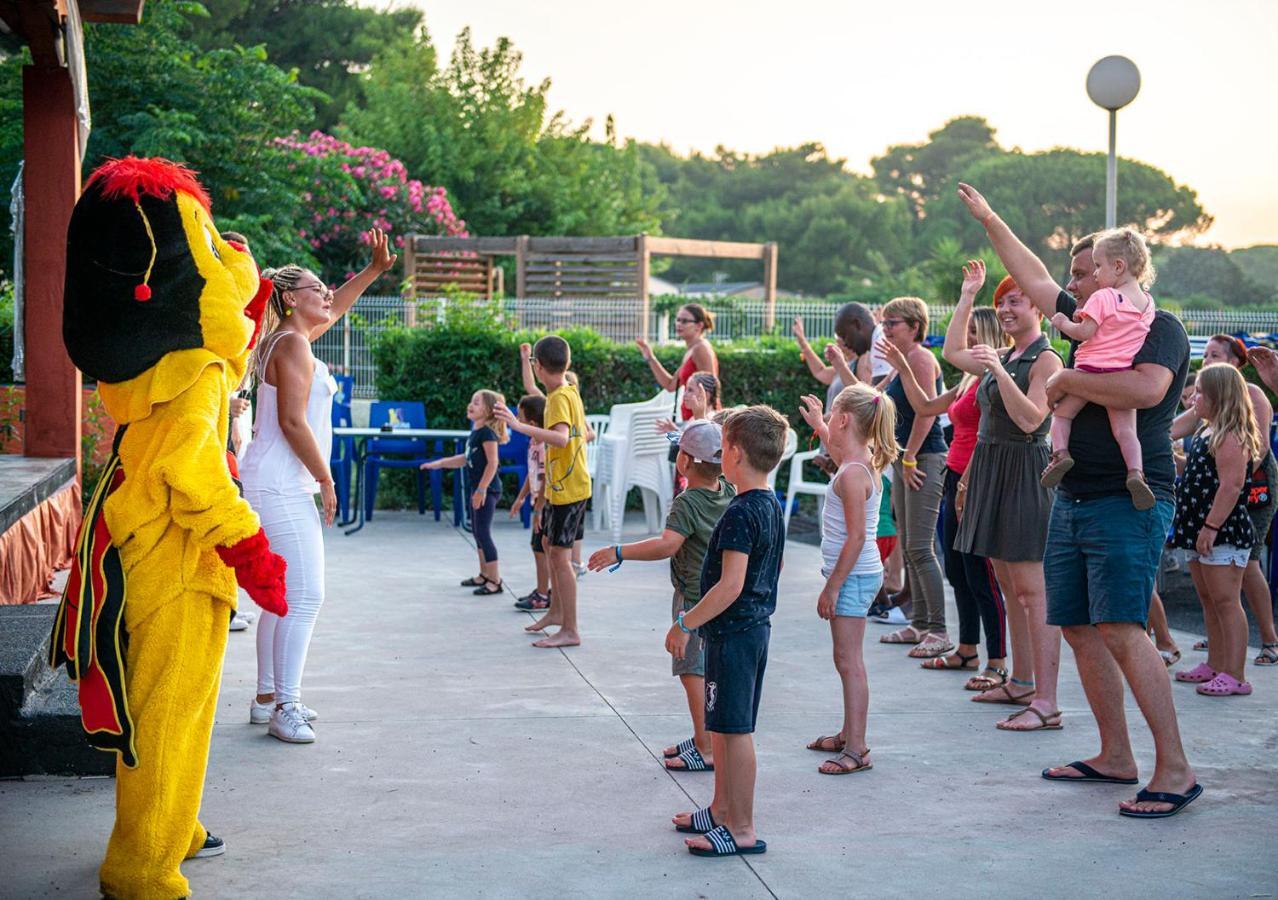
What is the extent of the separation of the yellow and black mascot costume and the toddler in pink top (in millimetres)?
2725

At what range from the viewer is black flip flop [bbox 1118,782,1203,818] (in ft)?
14.8

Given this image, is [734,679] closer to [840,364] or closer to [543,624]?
[840,364]

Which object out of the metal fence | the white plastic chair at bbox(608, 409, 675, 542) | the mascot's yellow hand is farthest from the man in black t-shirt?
the metal fence

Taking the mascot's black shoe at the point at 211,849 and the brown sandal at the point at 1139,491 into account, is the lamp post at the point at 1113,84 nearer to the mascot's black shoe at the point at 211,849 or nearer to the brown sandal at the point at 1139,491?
the brown sandal at the point at 1139,491

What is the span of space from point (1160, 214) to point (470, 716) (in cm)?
7138

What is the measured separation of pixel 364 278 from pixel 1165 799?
12.2ft

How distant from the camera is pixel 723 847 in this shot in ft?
13.4

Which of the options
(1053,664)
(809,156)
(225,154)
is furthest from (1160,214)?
(1053,664)

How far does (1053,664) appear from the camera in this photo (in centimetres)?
570

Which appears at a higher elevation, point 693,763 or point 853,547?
point 853,547

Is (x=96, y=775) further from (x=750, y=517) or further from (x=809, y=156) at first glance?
(x=809, y=156)

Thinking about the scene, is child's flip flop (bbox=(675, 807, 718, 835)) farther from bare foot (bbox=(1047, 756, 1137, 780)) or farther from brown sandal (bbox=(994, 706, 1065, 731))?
brown sandal (bbox=(994, 706, 1065, 731))

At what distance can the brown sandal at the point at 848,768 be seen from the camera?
16.3ft

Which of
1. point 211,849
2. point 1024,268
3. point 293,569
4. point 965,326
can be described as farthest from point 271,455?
point 965,326
